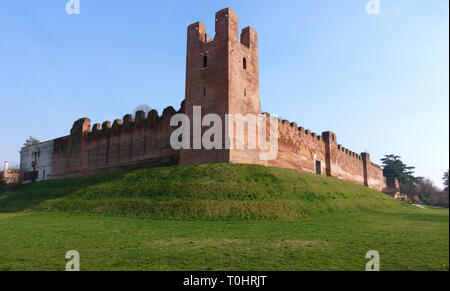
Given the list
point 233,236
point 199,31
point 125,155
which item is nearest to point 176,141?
point 125,155

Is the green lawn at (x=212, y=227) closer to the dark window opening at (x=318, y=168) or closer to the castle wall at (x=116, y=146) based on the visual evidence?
the castle wall at (x=116, y=146)

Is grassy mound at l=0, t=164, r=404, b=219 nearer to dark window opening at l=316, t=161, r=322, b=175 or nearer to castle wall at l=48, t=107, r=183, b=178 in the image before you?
castle wall at l=48, t=107, r=183, b=178

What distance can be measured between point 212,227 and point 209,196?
3.98m

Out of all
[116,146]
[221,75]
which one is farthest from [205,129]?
[116,146]

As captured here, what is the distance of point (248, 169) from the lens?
2009 centimetres

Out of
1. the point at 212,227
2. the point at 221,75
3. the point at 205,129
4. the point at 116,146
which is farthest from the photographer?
the point at 116,146

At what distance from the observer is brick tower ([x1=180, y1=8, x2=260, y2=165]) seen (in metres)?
22.1

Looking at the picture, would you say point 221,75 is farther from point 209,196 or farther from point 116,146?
point 116,146

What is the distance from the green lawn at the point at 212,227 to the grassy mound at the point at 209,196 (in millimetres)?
69

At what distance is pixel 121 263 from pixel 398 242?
304 inches

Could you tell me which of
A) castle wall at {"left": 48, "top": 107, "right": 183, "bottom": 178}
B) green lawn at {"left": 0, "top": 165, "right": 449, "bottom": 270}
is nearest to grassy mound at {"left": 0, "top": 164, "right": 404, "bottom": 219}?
green lawn at {"left": 0, "top": 165, "right": 449, "bottom": 270}

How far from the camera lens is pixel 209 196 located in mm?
16750

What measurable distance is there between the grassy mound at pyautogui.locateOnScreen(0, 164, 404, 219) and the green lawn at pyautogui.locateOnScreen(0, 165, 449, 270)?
0.23 ft
